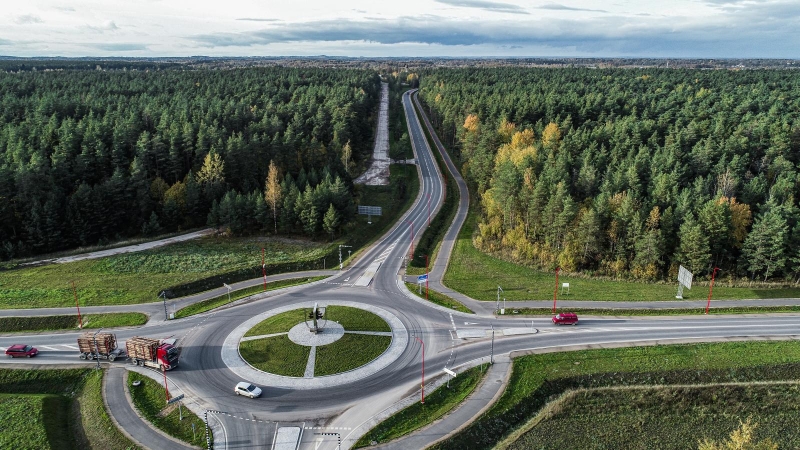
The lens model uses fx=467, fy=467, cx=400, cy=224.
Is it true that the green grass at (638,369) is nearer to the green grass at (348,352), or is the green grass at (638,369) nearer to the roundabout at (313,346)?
the roundabout at (313,346)

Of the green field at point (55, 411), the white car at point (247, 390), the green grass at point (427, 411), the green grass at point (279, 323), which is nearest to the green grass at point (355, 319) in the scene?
the green grass at point (279, 323)

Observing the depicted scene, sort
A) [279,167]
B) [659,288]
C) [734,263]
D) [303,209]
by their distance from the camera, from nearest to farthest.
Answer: [659,288], [734,263], [303,209], [279,167]

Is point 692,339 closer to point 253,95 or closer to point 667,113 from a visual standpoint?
point 667,113

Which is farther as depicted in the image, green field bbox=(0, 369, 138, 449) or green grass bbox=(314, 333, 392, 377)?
green grass bbox=(314, 333, 392, 377)

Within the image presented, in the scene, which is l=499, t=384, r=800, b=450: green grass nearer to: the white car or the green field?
the white car

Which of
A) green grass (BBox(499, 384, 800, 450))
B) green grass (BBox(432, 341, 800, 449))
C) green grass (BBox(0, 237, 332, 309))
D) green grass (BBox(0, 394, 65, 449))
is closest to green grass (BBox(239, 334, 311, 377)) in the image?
green grass (BBox(0, 394, 65, 449))

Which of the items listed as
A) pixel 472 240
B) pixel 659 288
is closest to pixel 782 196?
pixel 659 288

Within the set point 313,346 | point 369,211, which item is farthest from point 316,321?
point 369,211
